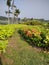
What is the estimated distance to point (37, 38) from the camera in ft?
40.1

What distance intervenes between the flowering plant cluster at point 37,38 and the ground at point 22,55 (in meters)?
0.36

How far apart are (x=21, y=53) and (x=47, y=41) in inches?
69.8

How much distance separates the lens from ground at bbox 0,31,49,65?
9672 millimetres

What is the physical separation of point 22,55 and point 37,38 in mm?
2046

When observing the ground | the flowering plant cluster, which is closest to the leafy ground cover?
the ground

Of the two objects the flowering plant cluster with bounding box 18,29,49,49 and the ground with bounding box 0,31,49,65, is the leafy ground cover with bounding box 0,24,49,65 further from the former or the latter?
the flowering plant cluster with bounding box 18,29,49,49

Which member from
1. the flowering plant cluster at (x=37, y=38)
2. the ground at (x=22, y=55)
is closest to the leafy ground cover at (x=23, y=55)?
the ground at (x=22, y=55)

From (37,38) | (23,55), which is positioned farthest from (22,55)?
(37,38)

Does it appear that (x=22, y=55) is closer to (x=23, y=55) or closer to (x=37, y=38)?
(x=23, y=55)

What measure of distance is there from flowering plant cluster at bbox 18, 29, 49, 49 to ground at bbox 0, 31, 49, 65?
0.36 meters

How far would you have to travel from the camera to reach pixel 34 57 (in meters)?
10.4

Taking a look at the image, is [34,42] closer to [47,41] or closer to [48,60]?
[47,41]

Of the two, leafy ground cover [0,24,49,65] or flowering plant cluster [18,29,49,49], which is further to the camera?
flowering plant cluster [18,29,49,49]

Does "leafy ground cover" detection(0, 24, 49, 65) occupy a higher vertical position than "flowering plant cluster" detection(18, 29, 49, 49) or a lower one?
lower
